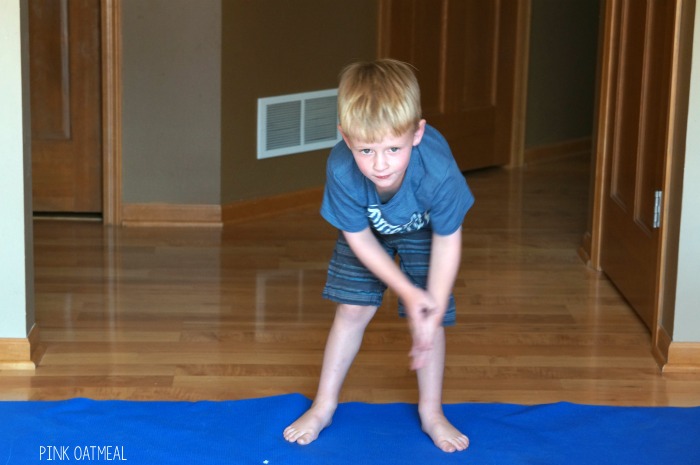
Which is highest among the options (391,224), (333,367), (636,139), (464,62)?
(464,62)

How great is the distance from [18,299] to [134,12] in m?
1.75

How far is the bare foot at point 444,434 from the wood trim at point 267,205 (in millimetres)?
2155

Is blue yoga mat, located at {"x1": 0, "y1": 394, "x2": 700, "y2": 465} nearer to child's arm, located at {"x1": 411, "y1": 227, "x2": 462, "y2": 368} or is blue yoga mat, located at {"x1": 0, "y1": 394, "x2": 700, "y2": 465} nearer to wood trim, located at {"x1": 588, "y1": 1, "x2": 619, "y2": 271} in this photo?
child's arm, located at {"x1": 411, "y1": 227, "x2": 462, "y2": 368}

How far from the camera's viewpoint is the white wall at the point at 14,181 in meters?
2.56

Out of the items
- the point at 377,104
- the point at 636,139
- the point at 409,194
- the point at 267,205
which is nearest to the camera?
Result: the point at 377,104

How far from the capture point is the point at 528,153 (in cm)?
596

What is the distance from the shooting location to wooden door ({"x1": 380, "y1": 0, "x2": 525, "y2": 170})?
499 centimetres

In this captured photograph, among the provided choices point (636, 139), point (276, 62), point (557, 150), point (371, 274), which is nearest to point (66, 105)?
point (276, 62)

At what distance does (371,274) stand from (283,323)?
90cm

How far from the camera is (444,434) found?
2.29 metres

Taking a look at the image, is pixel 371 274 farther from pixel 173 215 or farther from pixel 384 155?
pixel 173 215

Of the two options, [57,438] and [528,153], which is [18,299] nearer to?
[57,438]

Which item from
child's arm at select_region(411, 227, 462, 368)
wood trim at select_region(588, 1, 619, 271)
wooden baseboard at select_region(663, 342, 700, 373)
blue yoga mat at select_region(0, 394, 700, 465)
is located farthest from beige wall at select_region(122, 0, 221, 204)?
child's arm at select_region(411, 227, 462, 368)

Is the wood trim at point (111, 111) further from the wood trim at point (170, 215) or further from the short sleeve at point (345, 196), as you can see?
the short sleeve at point (345, 196)
